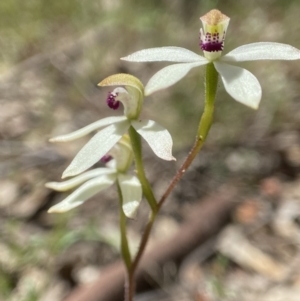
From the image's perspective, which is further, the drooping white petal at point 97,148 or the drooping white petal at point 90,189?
the drooping white petal at point 90,189

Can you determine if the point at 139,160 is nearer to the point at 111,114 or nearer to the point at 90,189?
the point at 90,189

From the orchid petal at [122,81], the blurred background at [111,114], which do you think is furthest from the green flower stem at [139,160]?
the blurred background at [111,114]

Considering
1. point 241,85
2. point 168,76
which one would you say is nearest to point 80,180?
point 168,76

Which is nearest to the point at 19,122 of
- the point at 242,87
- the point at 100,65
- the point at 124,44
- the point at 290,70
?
the point at 100,65

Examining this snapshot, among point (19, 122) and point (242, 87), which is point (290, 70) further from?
point (242, 87)

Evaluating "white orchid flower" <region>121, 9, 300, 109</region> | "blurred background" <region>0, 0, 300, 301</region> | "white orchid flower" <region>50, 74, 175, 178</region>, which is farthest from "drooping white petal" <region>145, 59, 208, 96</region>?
"blurred background" <region>0, 0, 300, 301</region>

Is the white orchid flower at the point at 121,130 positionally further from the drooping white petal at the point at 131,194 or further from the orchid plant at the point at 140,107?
the drooping white petal at the point at 131,194
